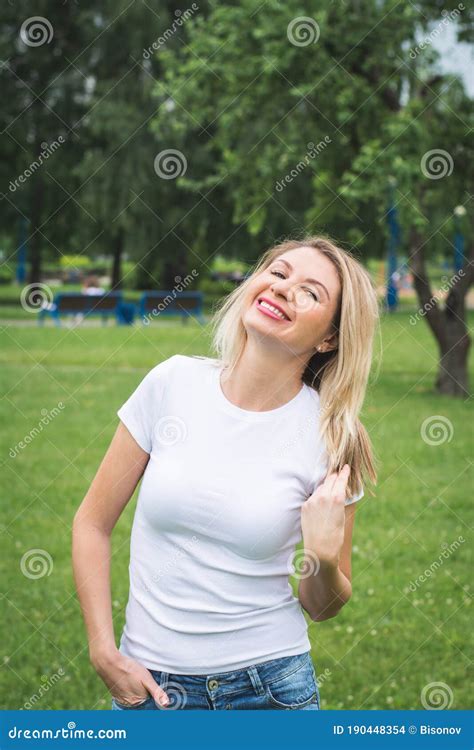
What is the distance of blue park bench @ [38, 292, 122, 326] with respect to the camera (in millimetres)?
22766

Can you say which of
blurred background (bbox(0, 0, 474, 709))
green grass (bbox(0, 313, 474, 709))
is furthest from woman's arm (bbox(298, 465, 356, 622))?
green grass (bbox(0, 313, 474, 709))

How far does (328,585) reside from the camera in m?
2.14

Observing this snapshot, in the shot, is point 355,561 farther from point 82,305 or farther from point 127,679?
point 82,305

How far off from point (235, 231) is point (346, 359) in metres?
17.3

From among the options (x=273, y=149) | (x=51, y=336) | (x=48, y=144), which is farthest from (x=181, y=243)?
(x=273, y=149)

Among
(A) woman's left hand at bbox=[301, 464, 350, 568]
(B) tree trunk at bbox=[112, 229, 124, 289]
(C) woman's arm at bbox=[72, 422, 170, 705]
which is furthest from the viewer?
(B) tree trunk at bbox=[112, 229, 124, 289]

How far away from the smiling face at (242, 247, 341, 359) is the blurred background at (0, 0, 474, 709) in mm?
495

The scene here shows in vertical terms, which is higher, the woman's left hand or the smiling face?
the smiling face

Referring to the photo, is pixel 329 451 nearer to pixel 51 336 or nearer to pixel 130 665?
pixel 130 665

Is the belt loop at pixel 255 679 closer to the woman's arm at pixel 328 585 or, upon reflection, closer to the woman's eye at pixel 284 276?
the woman's arm at pixel 328 585

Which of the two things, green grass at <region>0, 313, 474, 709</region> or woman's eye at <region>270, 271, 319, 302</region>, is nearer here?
woman's eye at <region>270, 271, 319, 302</region>

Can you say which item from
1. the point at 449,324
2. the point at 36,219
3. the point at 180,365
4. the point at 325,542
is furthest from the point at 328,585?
the point at 36,219

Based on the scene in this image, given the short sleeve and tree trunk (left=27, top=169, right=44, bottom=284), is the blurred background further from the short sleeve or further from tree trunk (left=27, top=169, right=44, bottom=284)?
the short sleeve

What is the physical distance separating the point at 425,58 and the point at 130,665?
13.7 m
